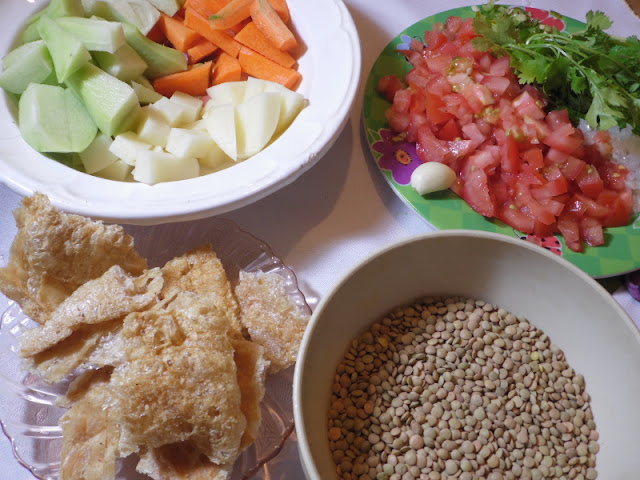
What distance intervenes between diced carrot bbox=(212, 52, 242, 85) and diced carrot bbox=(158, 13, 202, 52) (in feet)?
0.35

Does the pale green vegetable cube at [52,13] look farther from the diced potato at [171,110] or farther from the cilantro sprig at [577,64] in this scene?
the cilantro sprig at [577,64]

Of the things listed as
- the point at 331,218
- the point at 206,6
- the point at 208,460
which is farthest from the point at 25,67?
the point at 208,460

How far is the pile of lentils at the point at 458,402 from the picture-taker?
100cm

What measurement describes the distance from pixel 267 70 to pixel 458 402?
1.09 metres

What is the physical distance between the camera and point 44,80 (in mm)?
1453

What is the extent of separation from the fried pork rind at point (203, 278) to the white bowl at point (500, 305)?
22 cm

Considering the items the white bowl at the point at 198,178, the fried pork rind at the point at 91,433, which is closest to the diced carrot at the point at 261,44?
the white bowl at the point at 198,178

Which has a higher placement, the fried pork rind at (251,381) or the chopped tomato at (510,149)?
the chopped tomato at (510,149)

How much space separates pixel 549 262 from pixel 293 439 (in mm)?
649

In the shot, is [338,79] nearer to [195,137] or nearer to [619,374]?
[195,137]

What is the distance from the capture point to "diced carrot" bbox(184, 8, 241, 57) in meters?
1.62

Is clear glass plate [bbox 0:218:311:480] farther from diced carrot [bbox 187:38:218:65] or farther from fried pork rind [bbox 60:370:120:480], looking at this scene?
diced carrot [bbox 187:38:218:65]

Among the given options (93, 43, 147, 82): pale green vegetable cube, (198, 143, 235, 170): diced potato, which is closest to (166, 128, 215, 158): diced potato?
(198, 143, 235, 170): diced potato

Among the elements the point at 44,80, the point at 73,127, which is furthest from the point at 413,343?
the point at 44,80
